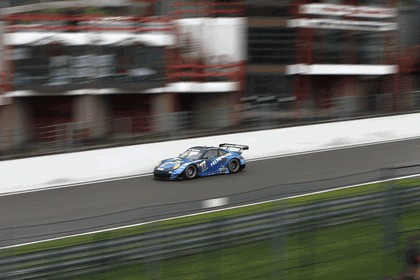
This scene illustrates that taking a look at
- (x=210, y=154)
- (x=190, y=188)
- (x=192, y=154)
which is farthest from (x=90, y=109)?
(x=190, y=188)

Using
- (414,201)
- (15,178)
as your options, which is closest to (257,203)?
(414,201)

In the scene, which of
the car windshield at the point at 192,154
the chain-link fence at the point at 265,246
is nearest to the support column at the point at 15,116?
the car windshield at the point at 192,154

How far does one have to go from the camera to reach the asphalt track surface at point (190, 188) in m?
20.3

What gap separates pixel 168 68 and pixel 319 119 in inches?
246

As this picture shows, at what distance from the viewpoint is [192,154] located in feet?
82.3

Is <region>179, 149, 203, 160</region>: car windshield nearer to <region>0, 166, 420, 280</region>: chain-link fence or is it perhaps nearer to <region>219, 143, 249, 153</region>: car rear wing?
<region>219, 143, 249, 153</region>: car rear wing

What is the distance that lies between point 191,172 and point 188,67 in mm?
9451

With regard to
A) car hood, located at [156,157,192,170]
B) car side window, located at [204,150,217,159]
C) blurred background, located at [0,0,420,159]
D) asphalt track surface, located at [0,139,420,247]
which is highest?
blurred background, located at [0,0,420,159]

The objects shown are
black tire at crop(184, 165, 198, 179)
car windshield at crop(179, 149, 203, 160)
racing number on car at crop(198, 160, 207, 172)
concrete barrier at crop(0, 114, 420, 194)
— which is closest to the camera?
concrete barrier at crop(0, 114, 420, 194)

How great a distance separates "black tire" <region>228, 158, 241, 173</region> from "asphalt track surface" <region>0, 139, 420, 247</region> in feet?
0.75

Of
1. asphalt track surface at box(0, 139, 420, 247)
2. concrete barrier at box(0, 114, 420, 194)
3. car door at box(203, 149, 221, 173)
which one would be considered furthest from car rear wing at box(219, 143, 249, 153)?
concrete barrier at box(0, 114, 420, 194)

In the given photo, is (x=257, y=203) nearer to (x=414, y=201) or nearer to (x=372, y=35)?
(x=414, y=201)

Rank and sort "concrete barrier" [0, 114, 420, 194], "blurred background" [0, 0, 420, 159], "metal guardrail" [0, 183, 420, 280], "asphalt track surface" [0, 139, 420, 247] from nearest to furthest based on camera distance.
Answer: "metal guardrail" [0, 183, 420, 280], "asphalt track surface" [0, 139, 420, 247], "concrete barrier" [0, 114, 420, 194], "blurred background" [0, 0, 420, 159]

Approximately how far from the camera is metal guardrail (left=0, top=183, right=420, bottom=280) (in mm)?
9031
